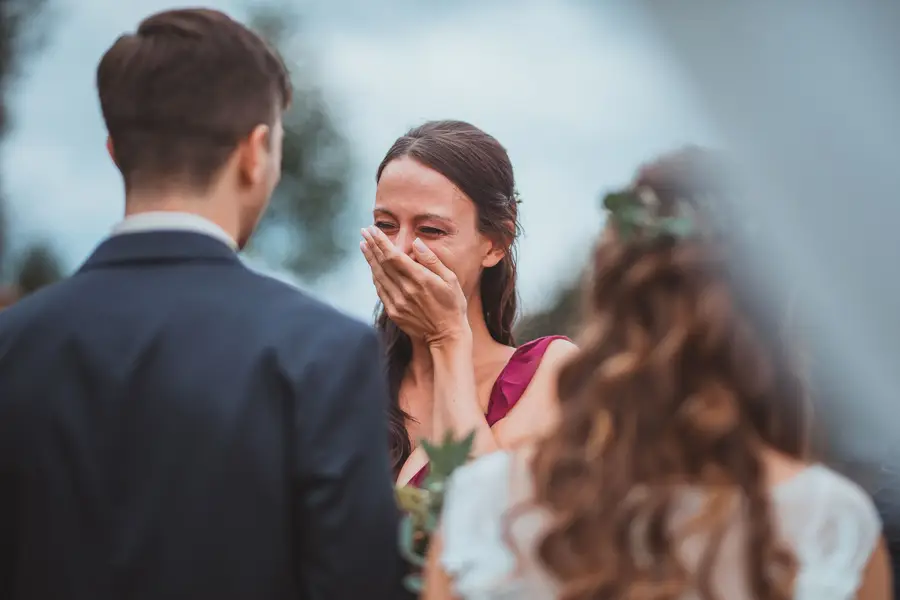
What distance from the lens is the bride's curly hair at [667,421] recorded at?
188cm

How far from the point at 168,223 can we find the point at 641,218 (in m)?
0.92

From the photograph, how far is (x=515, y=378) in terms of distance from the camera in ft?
11.5

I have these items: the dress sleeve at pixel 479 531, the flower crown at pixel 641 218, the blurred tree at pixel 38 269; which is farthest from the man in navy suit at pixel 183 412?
the blurred tree at pixel 38 269

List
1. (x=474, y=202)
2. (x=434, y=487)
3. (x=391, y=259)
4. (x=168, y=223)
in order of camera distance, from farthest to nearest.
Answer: (x=474, y=202), (x=391, y=259), (x=434, y=487), (x=168, y=223)

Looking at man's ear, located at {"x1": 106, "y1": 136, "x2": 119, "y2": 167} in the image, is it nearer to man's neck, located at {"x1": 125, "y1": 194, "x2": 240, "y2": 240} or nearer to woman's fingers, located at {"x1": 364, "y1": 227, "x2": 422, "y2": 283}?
man's neck, located at {"x1": 125, "y1": 194, "x2": 240, "y2": 240}

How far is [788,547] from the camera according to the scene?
1.89 m

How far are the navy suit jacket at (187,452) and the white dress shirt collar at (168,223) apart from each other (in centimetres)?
11

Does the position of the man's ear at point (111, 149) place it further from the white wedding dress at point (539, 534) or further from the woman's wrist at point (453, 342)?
the woman's wrist at point (453, 342)

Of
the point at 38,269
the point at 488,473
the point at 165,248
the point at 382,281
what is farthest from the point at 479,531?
the point at 38,269

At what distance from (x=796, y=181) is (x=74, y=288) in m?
1.53

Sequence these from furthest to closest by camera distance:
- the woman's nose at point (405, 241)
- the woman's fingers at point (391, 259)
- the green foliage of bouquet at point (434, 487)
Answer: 1. the woman's nose at point (405, 241)
2. the woman's fingers at point (391, 259)
3. the green foliage of bouquet at point (434, 487)

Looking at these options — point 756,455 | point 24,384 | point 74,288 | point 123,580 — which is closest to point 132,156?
point 74,288

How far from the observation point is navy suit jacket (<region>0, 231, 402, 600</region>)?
77.3 inches

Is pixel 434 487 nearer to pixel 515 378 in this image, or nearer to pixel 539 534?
pixel 539 534
